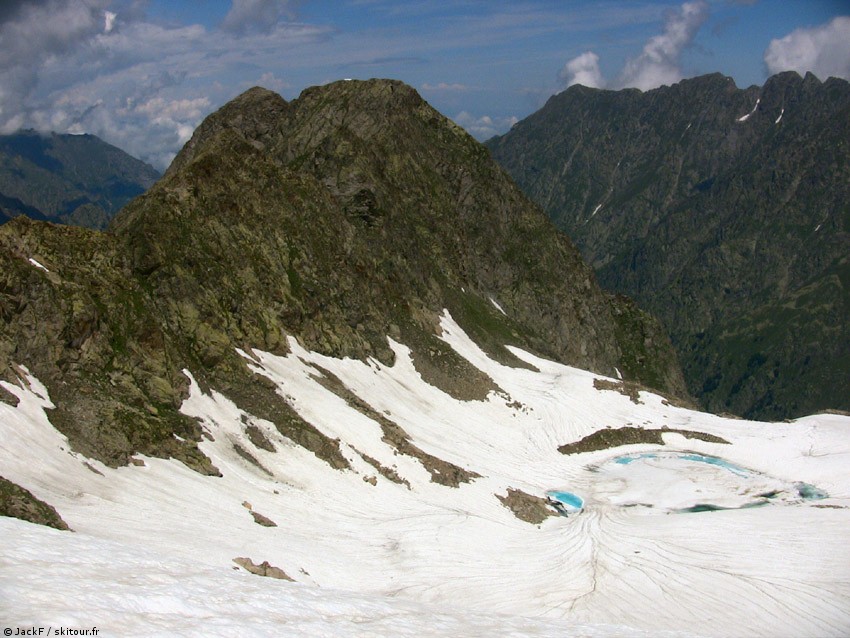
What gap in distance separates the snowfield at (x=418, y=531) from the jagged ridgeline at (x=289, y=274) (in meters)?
2.41

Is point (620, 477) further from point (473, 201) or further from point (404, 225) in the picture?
point (473, 201)

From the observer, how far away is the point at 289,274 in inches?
2803

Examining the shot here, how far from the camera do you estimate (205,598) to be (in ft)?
62.1

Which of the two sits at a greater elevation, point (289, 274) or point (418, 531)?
point (289, 274)

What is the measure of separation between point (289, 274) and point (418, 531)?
3277 cm

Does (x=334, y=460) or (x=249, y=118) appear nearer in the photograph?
(x=334, y=460)

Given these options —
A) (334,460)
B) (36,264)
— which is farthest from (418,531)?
(36,264)

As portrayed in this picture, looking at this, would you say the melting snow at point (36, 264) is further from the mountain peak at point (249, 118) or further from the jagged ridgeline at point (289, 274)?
the mountain peak at point (249, 118)

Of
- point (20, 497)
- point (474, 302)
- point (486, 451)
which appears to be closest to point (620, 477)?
point (486, 451)

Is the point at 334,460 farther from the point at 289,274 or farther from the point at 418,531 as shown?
the point at 289,274

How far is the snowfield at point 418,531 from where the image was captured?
19.8m

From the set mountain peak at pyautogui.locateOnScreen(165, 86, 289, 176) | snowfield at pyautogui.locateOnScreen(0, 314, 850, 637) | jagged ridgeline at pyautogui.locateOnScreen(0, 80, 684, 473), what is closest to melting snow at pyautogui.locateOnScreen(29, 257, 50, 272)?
jagged ridgeline at pyautogui.locateOnScreen(0, 80, 684, 473)

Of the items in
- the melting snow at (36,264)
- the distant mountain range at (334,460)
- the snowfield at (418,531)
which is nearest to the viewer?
the snowfield at (418,531)

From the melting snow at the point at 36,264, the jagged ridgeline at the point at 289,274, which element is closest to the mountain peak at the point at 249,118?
the jagged ridgeline at the point at 289,274
